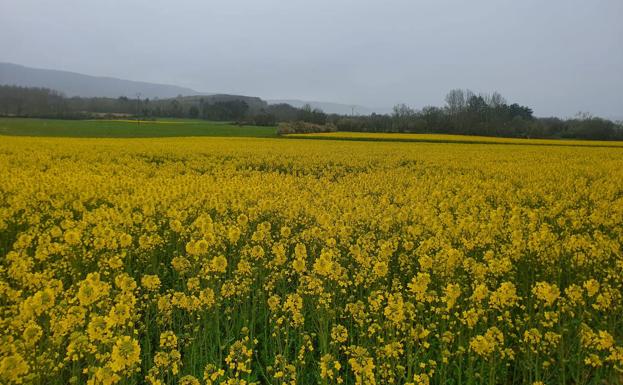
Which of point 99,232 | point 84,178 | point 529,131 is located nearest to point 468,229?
point 99,232

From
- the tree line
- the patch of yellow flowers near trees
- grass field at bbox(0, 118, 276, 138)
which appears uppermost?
the tree line

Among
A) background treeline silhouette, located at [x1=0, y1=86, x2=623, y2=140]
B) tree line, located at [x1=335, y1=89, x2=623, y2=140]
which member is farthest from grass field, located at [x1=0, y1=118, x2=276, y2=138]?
tree line, located at [x1=335, y1=89, x2=623, y2=140]

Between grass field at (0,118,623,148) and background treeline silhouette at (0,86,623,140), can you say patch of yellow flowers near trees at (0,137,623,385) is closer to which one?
grass field at (0,118,623,148)

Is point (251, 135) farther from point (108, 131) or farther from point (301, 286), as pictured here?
point (301, 286)

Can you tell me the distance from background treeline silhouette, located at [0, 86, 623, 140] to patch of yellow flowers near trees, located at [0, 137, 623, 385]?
53252 mm

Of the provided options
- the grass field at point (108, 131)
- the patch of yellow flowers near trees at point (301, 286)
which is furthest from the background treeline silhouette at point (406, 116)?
the patch of yellow flowers near trees at point (301, 286)

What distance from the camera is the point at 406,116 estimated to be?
77250mm

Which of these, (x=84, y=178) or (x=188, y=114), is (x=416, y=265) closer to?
(x=84, y=178)

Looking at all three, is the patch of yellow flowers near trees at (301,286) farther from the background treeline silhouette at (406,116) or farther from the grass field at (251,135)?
the background treeline silhouette at (406,116)

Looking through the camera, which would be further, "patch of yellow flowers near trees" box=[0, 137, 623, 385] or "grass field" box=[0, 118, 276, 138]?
"grass field" box=[0, 118, 276, 138]

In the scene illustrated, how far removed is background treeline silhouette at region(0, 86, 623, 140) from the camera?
64.9 m

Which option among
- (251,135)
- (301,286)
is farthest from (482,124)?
(301,286)

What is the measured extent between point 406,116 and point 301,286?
77054 millimetres

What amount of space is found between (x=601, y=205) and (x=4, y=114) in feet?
384
